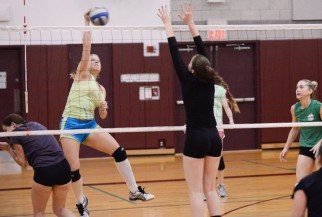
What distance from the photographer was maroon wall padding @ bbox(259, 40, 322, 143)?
53.9 ft

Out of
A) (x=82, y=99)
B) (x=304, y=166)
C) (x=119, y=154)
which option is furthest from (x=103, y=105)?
(x=304, y=166)

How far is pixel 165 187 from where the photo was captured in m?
10.9

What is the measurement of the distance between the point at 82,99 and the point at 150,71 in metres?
8.00

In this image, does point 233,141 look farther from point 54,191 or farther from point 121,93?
point 54,191

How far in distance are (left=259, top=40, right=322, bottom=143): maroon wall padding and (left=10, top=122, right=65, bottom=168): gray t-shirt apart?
10489 mm

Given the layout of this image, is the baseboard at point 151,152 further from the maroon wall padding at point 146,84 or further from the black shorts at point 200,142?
the black shorts at point 200,142

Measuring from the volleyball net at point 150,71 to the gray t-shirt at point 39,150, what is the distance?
25.4 ft

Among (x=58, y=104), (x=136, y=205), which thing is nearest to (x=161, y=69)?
(x=58, y=104)

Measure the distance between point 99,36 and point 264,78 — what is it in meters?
4.40

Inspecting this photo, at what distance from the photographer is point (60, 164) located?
259 inches

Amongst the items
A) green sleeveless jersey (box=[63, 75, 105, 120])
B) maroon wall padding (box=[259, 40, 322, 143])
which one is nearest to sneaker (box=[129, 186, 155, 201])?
green sleeveless jersey (box=[63, 75, 105, 120])

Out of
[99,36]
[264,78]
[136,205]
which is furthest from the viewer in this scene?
[264,78]

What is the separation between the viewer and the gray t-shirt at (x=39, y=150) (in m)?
6.55

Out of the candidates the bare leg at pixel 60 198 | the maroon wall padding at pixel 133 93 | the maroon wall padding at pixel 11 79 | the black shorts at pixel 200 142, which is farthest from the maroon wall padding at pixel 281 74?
the bare leg at pixel 60 198
